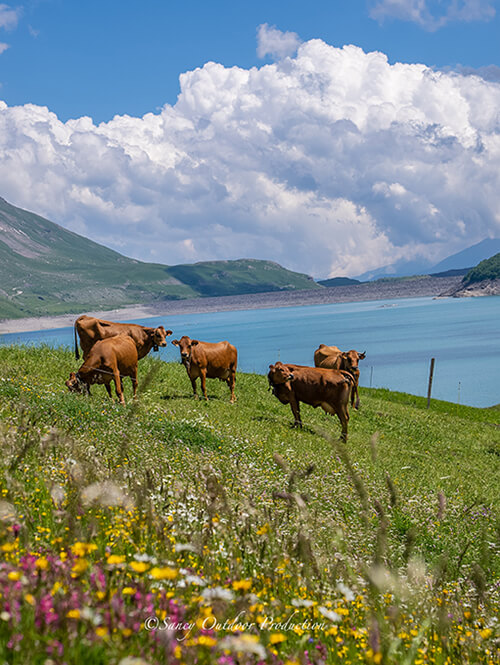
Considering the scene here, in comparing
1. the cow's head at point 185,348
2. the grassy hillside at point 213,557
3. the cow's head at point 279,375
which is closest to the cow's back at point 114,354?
the cow's head at point 185,348

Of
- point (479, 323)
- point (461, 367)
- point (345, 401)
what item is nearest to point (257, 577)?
point (345, 401)

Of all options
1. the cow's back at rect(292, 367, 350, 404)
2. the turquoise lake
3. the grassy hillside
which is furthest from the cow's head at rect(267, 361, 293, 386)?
the turquoise lake

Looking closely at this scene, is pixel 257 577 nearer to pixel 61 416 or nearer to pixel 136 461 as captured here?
pixel 136 461

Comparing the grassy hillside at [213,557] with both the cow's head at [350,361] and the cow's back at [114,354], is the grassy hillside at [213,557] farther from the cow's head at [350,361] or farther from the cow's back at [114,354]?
the cow's head at [350,361]

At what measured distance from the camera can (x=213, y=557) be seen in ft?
16.0

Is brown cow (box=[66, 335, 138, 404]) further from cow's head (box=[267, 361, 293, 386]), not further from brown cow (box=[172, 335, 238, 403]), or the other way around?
cow's head (box=[267, 361, 293, 386])

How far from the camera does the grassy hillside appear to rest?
2.91 m

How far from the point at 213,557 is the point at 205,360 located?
18971mm

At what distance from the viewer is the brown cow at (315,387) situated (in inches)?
774

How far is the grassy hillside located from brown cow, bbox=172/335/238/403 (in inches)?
353

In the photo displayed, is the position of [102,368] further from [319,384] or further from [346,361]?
[346,361]

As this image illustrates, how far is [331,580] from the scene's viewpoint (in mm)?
4570

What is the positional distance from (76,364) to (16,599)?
73.6ft

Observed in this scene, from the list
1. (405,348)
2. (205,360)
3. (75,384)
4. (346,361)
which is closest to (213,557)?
(75,384)
